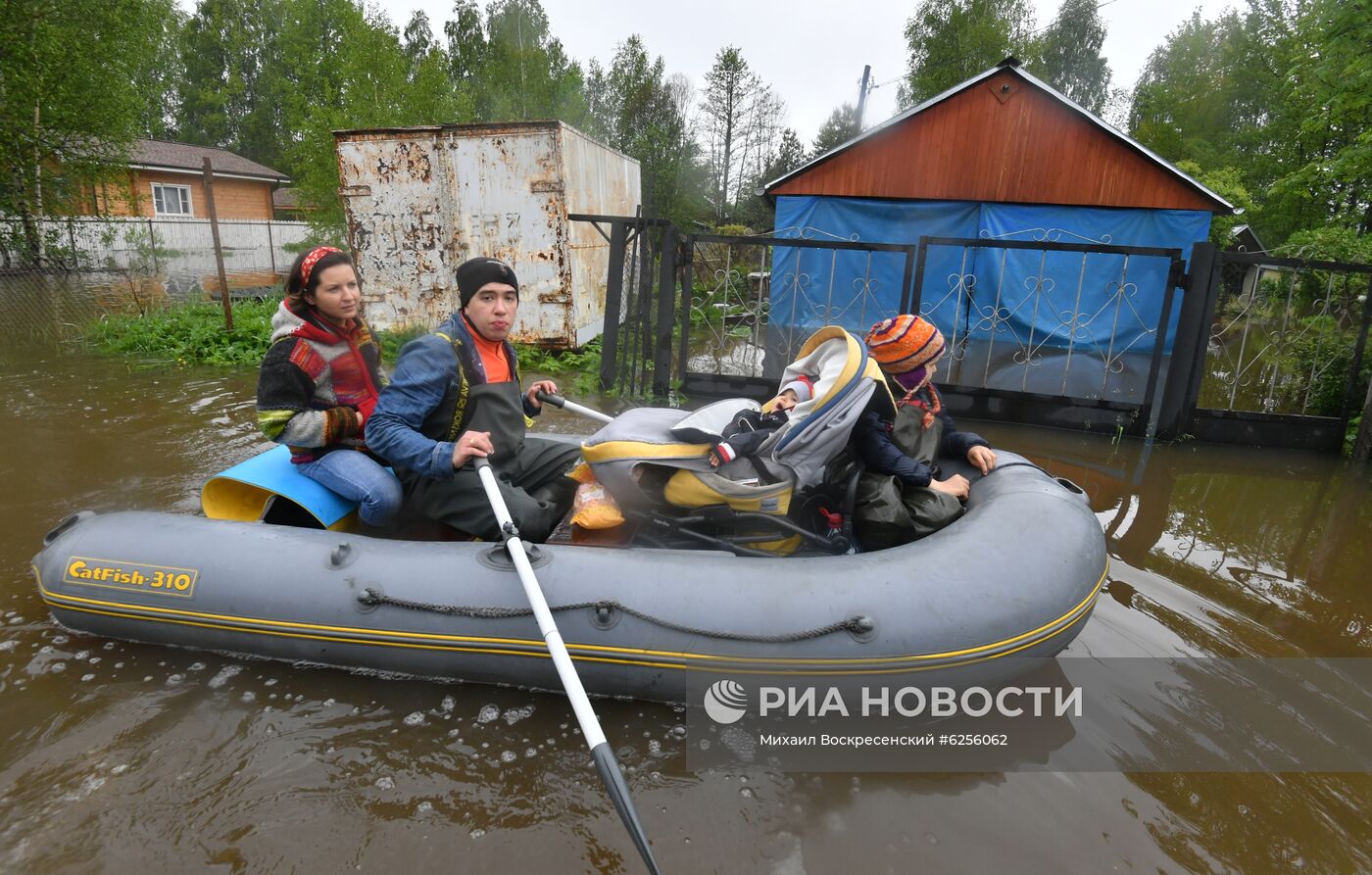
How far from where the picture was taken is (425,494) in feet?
10.1

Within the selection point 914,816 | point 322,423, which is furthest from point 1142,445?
point 322,423

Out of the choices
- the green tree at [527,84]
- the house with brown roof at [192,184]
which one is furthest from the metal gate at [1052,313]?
the house with brown roof at [192,184]

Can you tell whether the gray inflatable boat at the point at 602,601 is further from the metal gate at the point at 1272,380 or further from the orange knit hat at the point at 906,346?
the metal gate at the point at 1272,380

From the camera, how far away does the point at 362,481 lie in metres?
3.02

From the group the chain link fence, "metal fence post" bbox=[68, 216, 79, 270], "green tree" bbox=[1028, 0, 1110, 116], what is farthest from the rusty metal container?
"green tree" bbox=[1028, 0, 1110, 116]

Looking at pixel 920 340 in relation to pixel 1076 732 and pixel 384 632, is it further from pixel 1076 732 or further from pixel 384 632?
pixel 384 632

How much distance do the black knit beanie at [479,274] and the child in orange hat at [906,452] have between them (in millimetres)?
1598

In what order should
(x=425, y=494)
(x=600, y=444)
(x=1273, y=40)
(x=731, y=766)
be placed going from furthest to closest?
(x=1273, y=40) → (x=425, y=494) → (x=600, y=444) → (x=731, y=766)

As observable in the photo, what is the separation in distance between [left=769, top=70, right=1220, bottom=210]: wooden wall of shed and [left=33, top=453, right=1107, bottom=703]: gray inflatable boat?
876 cm

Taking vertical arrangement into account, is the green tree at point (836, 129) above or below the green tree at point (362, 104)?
above

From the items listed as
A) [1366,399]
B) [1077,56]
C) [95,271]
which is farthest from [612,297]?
[1077,56]

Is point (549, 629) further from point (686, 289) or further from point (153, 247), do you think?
point (153, 247)

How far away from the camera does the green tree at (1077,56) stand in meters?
30.2

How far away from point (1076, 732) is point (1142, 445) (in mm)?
4159
